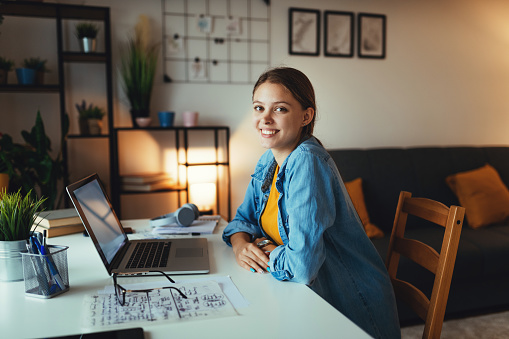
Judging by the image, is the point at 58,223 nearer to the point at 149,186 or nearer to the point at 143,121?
the point at 149,186

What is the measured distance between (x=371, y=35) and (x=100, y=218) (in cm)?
280

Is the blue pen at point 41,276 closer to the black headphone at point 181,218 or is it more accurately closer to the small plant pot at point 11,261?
the small plant pot at point 11,261

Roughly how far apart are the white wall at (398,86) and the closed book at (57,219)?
1.39 meters

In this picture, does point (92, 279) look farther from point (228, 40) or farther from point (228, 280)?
point (228, 40)

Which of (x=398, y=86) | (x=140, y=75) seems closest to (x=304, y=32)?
(x=398, y=86)

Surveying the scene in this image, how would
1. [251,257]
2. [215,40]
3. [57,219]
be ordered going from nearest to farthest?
[251,257] → [57,219] → [215,40]

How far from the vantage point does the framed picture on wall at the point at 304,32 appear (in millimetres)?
3199

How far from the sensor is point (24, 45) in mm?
2764

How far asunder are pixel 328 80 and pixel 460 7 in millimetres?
1343

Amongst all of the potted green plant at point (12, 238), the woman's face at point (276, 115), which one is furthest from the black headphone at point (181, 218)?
the potted green plant at point (12, 238)

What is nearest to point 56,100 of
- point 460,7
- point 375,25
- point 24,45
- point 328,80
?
point 24,45

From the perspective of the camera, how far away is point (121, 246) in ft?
4.49

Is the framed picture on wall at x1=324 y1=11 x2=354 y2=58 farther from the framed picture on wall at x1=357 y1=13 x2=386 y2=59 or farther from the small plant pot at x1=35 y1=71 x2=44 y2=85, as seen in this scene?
the small plant pot at x1=35 y1=71 x2=44 y2=85

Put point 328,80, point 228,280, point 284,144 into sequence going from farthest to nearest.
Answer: point 328,80, point 284,144, point 228,280
